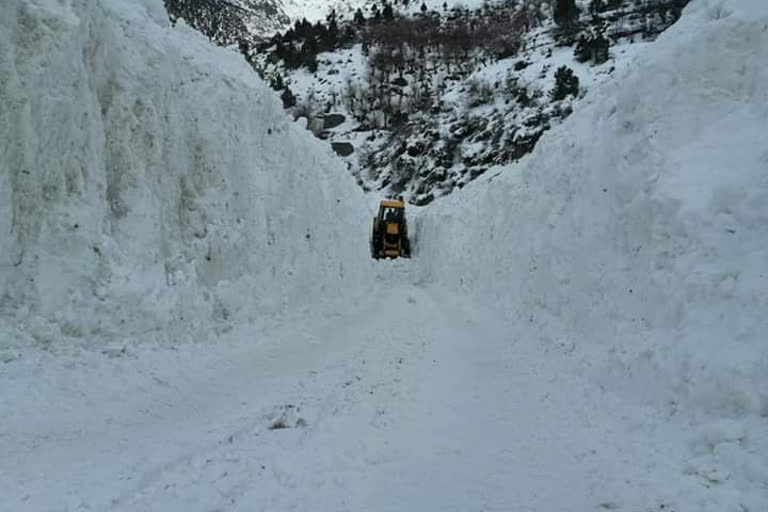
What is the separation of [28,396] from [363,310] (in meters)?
11.0

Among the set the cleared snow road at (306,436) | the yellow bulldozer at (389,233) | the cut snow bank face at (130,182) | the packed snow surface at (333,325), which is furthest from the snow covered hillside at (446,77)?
the cleared snow road at (306,436)

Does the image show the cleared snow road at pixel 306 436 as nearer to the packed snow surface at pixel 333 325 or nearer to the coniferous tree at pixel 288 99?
the packed snow surface at pixel 333 325

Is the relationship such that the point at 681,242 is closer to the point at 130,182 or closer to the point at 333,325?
the point at 333,325

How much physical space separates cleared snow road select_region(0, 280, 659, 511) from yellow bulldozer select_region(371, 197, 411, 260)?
22.7m

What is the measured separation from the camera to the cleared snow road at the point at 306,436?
16.9ft

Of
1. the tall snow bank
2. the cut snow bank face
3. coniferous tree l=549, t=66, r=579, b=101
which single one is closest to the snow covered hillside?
coniferous tree l=549, t=66, r=579, b=101

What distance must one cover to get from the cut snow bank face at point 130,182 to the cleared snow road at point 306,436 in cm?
110

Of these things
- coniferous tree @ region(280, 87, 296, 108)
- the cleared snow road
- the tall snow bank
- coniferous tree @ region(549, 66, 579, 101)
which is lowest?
the cleared snow road

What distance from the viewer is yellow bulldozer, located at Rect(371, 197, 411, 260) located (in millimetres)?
32906

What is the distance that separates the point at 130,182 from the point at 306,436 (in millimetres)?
5868

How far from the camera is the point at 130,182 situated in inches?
372

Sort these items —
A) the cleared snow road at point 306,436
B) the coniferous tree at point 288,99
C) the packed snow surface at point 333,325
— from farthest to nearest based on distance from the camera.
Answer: the coniferous tree at point 288,99
the packed snow surface at point 333,325
the cleared snow road at point 306,436

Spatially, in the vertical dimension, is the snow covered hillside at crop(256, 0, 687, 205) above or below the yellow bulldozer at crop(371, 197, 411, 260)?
above

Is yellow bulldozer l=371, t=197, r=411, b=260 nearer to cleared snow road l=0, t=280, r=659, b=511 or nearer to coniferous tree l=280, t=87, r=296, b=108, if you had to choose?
cleared snow road l=0, t=280, r=659, b=511
